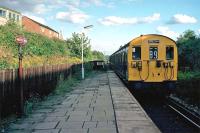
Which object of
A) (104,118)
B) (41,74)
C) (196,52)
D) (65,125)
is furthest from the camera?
(196,52)

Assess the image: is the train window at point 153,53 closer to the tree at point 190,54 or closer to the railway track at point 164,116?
the railway track at point 164,116

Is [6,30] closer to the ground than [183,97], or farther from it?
farther from it

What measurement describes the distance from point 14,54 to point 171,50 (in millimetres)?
8464

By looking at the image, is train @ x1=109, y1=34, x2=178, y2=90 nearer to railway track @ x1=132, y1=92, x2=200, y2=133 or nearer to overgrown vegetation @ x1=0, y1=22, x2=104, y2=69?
railway track @ x1=132, y1=92, x2=200, y2=133

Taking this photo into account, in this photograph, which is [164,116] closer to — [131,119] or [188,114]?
[188,114]

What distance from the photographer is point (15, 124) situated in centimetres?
1002

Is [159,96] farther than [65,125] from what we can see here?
Yes

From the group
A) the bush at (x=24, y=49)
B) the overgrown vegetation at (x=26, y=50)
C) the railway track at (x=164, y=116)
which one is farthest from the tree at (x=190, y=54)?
the railway track at (x=164, y=116)

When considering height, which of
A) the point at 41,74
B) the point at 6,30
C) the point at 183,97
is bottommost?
the point at 183,97

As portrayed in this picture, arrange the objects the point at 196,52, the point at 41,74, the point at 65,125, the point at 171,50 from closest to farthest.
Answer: the point at 65,125 < the point at 41,74 < the point at 171,50 < the point at 196,52

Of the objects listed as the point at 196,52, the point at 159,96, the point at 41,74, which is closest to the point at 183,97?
the point at 159,96

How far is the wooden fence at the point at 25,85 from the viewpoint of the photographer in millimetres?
10787

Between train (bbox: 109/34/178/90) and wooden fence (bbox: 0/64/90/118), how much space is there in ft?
13.1

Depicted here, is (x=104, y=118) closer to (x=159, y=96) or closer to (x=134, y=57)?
(x=134, y=57)
